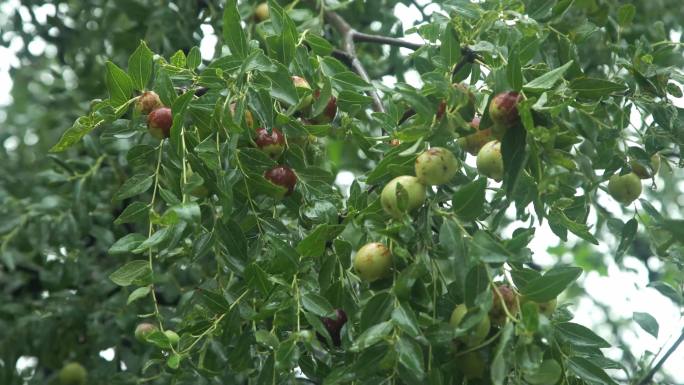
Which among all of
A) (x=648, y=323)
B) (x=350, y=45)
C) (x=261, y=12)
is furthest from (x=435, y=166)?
(x=261, y=12)

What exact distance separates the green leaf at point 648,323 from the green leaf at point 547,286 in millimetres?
814

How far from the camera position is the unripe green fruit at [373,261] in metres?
1.41

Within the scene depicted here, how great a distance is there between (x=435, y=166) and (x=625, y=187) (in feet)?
2.03

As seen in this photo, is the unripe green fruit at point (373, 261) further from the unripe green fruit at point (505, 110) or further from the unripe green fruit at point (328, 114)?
the unripe green fruit at point (328, 114)

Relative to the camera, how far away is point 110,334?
2684 mm

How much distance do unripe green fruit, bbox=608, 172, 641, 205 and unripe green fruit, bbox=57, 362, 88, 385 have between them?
1.79m

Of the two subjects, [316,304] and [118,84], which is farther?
[118,84]

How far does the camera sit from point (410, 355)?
4.25ft

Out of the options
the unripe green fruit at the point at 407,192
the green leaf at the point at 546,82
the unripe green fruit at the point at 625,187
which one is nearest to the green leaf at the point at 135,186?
the unripe green fruit at the point at 407,192

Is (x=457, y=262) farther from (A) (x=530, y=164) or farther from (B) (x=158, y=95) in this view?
(B) (x=158, y=95)

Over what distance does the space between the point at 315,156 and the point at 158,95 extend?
1.19ft

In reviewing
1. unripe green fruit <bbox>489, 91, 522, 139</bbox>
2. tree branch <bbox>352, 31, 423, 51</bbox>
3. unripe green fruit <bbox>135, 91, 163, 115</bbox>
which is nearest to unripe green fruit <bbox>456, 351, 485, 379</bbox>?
unripe green fruit <bbox>489, 91, 522, 139</bbox>

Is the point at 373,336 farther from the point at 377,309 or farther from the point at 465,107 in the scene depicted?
the point at 465,107

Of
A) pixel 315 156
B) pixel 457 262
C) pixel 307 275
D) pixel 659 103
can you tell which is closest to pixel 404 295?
pixel 457 262
